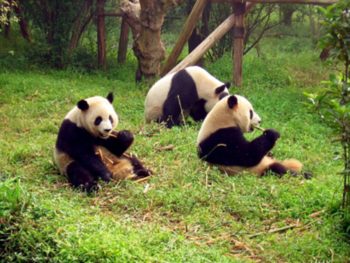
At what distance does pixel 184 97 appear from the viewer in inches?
311

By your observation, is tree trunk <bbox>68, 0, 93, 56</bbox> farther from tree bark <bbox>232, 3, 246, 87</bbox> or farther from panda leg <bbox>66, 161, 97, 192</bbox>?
panda leg <bbox>66, 161, 97, 192</bbox>

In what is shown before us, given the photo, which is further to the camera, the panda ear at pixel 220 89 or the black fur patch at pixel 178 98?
the black fur patch at pixel 178 98

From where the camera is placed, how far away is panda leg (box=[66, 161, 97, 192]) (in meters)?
5.44

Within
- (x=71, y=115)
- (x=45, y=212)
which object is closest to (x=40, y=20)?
(x=71, y=115)

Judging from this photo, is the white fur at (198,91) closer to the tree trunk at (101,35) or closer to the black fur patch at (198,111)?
the black fur patch at (198,111)

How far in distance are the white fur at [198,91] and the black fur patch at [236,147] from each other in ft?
6.37

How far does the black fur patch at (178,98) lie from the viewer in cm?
789

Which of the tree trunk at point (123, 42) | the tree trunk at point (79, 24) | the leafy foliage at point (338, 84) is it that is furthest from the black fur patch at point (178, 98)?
the tree trunk at point (123, 42)

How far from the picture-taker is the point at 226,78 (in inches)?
Answer: 421

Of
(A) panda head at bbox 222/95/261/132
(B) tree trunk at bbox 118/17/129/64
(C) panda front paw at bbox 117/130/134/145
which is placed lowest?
(B) tree trunk at bbox 118/17/129/64

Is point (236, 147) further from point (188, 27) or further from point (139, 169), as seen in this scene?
point (188, 27)

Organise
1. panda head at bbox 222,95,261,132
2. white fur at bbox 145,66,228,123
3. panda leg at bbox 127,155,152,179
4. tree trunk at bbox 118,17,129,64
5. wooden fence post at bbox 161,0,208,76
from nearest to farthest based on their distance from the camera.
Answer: panda leg at bbox 127,155,152,179 < panda head at bbox 222,95,261,132 < white fur at bbox 145,66,228,123 < wooden fence post at bbox 161,0,208,76 < tree trunk at bbox 118,17,129,64

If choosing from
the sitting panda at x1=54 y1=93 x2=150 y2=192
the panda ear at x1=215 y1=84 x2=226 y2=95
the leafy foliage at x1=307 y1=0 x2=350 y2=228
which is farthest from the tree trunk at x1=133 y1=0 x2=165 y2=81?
the leafy foliage at x1=307 y1=0 x2=350 y2=228

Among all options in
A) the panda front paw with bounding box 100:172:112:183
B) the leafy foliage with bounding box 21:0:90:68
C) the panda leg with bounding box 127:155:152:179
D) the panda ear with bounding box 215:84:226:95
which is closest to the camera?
the panda front paw with bounding box 100:172:112:183
